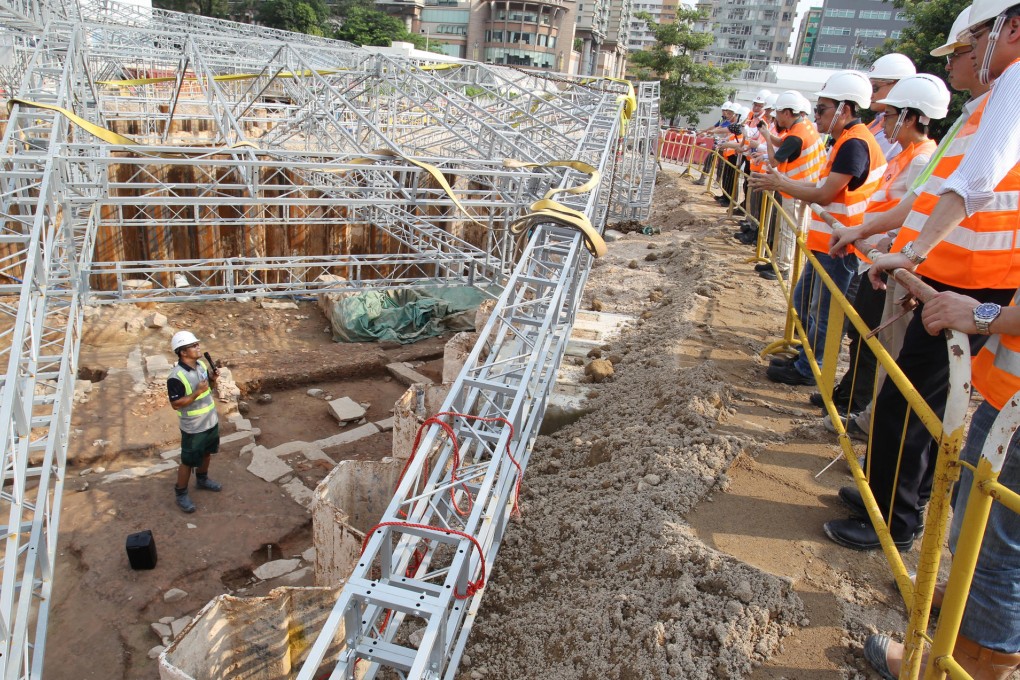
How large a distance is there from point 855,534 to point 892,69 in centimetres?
380

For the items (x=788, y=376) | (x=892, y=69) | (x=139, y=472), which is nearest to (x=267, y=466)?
(x=139, y=472)

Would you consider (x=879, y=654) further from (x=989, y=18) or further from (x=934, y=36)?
(x=934, y=36)

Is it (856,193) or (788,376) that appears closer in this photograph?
(856,193)

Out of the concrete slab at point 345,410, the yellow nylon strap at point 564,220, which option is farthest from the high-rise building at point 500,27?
the yellow nylon strap at point 564,220

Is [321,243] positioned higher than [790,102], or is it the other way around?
[790,102]

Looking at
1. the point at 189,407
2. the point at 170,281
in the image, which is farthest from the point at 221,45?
the point at 189,407

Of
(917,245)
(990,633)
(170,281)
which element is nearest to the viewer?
Result: (990,633)

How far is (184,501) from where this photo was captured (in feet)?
22.8

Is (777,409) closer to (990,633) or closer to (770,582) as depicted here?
(770,582)

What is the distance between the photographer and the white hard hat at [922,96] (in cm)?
431

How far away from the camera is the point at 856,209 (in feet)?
17.0

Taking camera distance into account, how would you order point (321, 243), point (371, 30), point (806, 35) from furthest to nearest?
1. point (806, 35)
2. point (371, 30)
3. point (321, 243)

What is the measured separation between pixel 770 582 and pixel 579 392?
140 inches

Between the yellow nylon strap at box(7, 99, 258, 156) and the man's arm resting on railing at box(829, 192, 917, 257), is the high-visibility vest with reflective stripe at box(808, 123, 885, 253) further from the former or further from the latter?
the yellow nylon strap at box(7, 99, 258, 156)
